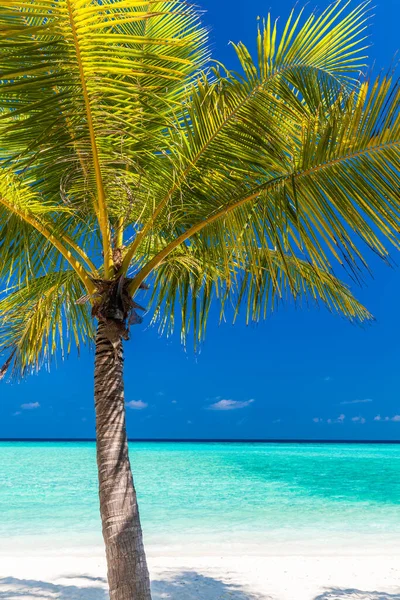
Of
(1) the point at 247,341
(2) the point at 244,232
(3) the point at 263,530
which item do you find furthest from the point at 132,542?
(1) the point at 247,341

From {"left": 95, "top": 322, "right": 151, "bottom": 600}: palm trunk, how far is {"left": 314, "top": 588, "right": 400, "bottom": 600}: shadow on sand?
3334 mm

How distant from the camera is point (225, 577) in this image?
6.94 meters

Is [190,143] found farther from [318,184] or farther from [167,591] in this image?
[167,591]

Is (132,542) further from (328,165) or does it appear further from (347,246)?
(328,165)

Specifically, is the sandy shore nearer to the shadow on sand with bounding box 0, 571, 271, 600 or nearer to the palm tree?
the shadow on sand with bounding box 0, 571, 271, 600

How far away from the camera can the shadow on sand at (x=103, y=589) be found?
19.4 ft

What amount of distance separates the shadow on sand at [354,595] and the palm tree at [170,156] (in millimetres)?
3339

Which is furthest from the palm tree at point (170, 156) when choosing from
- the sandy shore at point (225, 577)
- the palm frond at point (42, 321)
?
the sandy shore at point (225, 577)

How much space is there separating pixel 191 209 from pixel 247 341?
86332 mm

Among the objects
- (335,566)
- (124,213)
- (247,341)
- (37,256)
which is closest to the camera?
(124,213)

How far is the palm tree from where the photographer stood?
266 centimetres

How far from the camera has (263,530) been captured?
11227mm

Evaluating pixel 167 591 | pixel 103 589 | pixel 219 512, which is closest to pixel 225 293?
pixel 167 591

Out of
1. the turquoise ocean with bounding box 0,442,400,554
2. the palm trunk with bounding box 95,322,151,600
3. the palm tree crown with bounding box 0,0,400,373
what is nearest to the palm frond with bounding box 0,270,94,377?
the palm tree crown with bounding box 0,0,400,373
